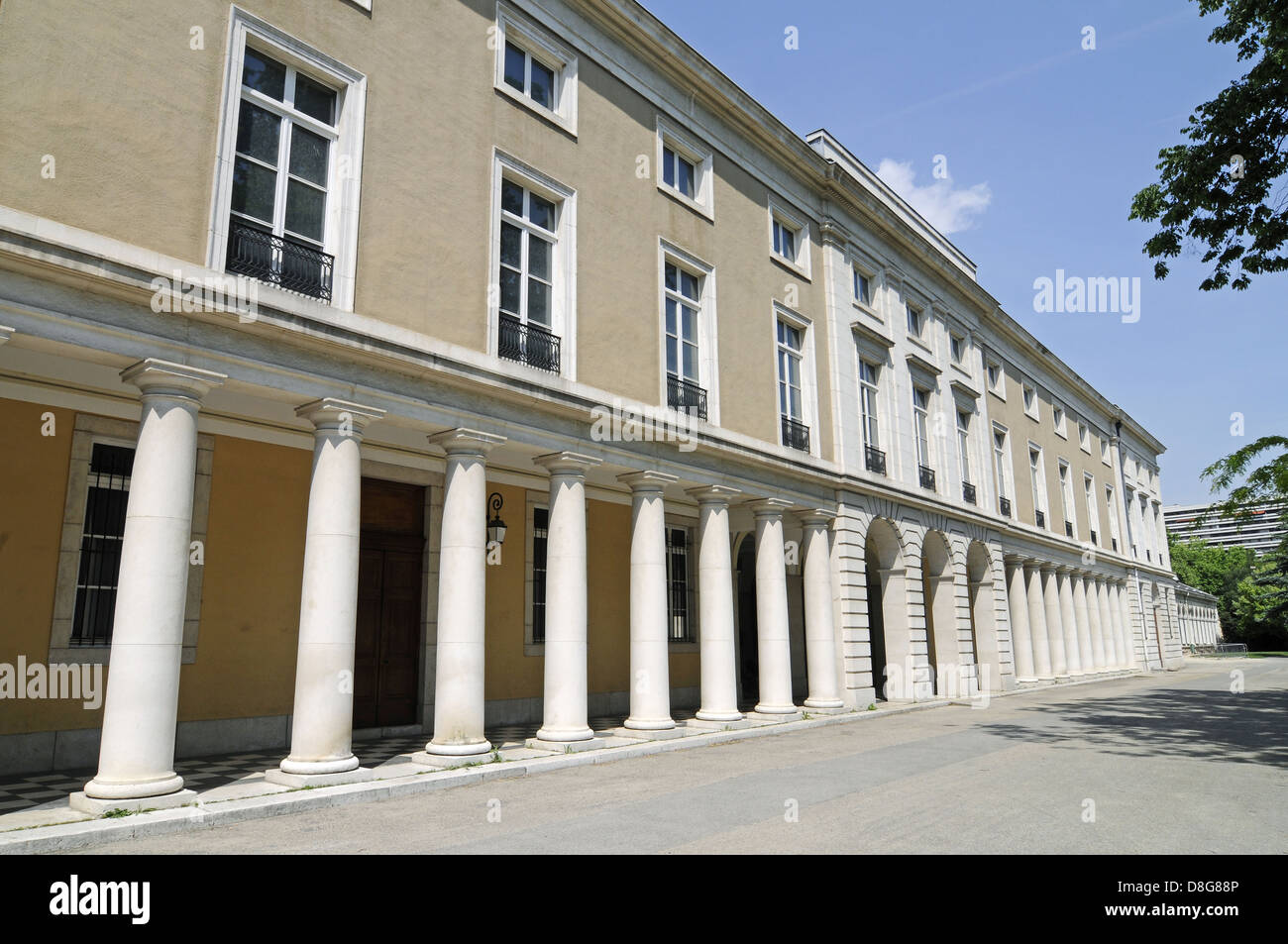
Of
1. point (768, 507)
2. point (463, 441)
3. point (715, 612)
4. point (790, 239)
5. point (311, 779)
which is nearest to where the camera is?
point (311, 779)

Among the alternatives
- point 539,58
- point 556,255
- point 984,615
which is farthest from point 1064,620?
point 539,58

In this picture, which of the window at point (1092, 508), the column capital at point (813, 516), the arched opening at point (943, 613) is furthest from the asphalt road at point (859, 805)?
the window at point (1092, 508)

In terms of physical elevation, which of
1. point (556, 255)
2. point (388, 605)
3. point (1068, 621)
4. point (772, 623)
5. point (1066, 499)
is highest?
point (556, 255)

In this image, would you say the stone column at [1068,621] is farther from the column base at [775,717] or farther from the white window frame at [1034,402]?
the column base at [775,717]

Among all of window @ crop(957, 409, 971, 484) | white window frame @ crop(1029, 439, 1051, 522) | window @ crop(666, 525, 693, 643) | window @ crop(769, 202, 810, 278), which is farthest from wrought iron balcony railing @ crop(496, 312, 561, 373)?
white window frame @ crop(1029, 439, 1051, 522)

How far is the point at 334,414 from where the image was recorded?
993cm

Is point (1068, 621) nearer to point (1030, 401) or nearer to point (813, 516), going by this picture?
point (1030, 401)

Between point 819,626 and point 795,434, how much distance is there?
14.5ft

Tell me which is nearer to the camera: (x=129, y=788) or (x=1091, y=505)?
(x=129, y=788)

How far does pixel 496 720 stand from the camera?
50.4 ft

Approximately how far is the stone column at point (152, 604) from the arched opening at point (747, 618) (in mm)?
16406

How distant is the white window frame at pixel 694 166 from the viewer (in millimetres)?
16391
